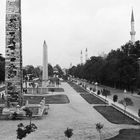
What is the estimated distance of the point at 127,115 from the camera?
118ft

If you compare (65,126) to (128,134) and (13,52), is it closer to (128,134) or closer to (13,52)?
(128,134)

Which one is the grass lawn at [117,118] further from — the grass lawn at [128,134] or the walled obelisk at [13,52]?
the walled obelisk at [13,52]

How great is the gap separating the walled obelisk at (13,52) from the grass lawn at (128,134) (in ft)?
47.2

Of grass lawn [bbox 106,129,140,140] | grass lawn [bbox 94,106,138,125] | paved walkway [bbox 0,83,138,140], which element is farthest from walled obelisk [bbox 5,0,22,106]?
grass lawn [bbox 106,129,140,140]

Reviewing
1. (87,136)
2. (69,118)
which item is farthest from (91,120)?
(87,136)

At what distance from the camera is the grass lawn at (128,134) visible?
77.9 feet

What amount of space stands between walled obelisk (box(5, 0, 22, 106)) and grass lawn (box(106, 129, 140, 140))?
14.4 m

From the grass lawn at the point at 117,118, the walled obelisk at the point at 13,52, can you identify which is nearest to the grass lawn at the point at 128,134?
the grass lawn at the point at 117,118

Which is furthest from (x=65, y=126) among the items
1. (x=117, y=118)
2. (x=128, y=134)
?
(x=117, y=118)

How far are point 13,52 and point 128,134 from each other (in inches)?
655

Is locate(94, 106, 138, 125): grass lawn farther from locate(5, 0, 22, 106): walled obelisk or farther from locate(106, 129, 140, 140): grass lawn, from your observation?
locate(5, 0, 22, 106): walled obelisk

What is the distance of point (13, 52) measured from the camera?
1430 inches

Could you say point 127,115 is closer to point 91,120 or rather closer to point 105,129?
point 91,120

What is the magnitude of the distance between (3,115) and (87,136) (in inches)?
516
